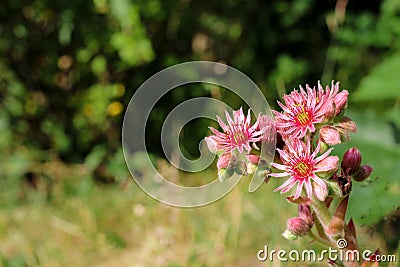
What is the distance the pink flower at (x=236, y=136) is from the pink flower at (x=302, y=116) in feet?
0.12

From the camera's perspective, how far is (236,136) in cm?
102

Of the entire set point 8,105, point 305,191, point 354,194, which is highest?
point 8,105

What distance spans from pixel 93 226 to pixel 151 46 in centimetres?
95

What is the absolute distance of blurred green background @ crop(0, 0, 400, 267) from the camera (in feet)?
7.16

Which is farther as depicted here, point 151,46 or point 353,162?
point 151,46

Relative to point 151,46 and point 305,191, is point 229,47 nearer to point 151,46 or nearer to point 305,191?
point 151,46

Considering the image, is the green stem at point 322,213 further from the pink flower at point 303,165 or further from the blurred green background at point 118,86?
the blurred green background at point 118,86

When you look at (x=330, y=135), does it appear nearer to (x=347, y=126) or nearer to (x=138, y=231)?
(x=347, y=126)

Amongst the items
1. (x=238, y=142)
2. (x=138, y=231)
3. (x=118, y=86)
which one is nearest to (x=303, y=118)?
(x=238, y=142)

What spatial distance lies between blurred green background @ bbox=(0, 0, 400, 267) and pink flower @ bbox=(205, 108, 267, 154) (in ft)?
3.27

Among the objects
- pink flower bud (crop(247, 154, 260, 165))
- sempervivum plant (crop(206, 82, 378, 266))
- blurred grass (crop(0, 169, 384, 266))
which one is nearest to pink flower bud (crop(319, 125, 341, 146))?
sempervivum plant (crop(206, 82, 378, 266))

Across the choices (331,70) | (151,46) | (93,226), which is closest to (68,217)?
(93,226)

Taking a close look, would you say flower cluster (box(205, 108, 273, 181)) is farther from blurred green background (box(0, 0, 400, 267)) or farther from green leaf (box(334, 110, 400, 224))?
blurred green background (box(0, 0, 400, 267))

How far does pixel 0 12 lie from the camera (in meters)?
2.71
